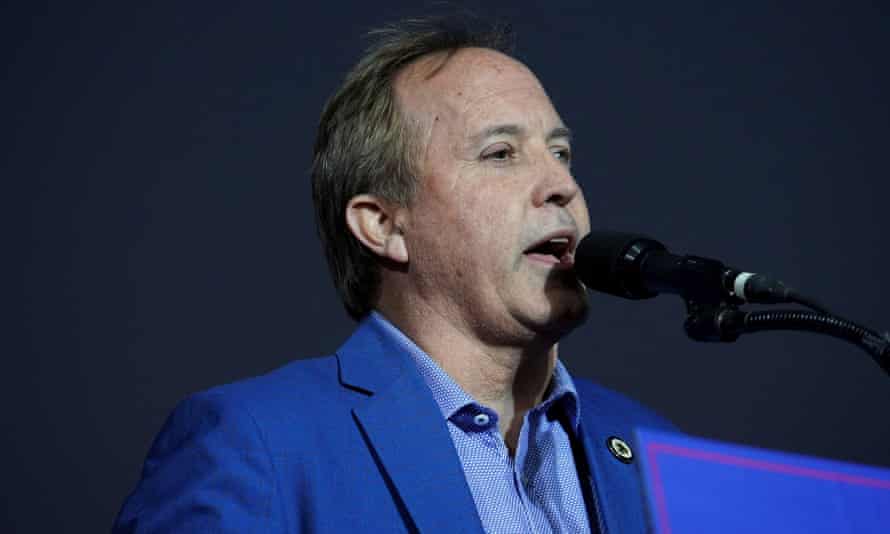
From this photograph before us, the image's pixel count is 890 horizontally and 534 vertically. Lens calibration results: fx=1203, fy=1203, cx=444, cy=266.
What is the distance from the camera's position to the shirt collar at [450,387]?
1.70 m

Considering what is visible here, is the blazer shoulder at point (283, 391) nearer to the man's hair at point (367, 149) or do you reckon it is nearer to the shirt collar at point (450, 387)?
the shirt collar at point (450, 387)

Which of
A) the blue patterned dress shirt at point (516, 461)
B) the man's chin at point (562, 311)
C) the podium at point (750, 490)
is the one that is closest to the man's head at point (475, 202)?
the man's chin at point (562, 311)

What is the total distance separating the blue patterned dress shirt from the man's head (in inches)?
4.6

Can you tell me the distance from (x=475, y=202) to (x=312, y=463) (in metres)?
0.47

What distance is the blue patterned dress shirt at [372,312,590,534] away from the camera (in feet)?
5.28

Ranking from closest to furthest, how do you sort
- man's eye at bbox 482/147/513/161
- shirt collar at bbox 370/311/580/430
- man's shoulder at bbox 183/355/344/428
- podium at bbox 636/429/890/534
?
podium at bbox 636/429/890/534, man's shoulder at bbox 183/355/344/428, shirt collar at bbox 370/311/580/430, man's eye at bbox 482/147/513/161

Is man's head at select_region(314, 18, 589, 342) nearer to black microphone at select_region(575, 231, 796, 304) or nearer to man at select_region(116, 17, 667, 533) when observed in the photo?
man at select_region(116, 17, 667, 533)

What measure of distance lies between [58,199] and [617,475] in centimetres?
145

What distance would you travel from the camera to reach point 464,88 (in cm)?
189

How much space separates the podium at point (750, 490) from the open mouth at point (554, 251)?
0.66 m

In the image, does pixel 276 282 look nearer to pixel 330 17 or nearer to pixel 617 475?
pixel 330 17

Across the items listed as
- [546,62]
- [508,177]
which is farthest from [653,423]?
[546,62]

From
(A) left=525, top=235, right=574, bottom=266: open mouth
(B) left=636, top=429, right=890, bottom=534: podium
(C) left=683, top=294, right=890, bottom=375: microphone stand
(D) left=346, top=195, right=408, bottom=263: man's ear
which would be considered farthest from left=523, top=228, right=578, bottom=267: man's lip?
(B) left=636, top=429, right=890, bottom=534: podium

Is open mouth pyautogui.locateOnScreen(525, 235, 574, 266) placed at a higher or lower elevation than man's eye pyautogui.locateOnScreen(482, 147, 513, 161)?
lower
